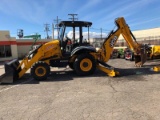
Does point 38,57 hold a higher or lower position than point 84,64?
higher

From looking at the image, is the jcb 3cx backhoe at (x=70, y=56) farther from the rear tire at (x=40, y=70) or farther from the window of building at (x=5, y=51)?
the window of building at (x=5, y=51)

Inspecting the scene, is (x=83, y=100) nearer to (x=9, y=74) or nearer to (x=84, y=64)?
(x=84, y=64)

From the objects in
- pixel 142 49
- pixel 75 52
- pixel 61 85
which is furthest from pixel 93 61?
pixel 142 49

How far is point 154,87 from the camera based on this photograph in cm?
816

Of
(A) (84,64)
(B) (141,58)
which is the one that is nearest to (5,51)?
(A) (84,64)

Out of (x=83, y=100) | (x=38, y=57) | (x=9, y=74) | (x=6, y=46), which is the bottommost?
(x=83, y=100)

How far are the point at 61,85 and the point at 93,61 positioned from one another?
281 cm

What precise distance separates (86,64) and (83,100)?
4.66 metres

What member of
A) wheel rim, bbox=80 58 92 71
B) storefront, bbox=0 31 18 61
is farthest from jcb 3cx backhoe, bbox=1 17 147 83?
storefront, bbox=0 31 18 61

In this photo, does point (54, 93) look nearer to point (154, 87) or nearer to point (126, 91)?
point (126, 91)

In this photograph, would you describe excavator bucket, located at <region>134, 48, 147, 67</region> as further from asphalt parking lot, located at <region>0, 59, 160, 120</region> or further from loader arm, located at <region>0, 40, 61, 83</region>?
loader arm, located at <region>0, 40, 61, 83</region>

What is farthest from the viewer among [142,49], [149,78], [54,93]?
[142,49]

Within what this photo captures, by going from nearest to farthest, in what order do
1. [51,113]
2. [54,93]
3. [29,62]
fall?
[51,113]
[54,93]
[29,62]

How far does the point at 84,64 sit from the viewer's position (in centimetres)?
1133
